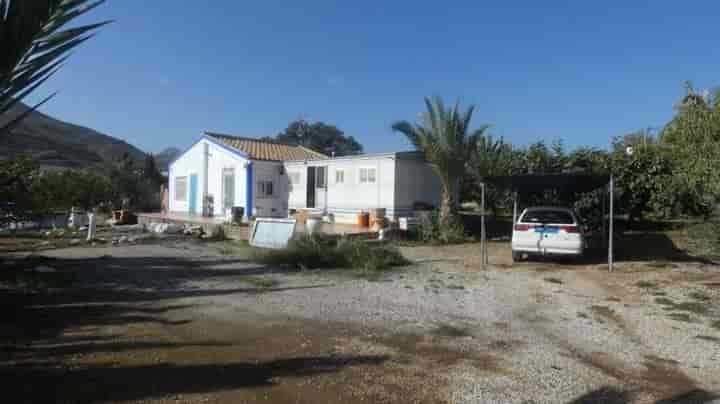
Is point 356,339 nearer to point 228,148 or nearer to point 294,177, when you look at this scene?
point 294,177

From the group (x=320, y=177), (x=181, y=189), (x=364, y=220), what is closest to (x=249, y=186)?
(x=320, y=177)

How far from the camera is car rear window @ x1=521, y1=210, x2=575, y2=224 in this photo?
11000mm

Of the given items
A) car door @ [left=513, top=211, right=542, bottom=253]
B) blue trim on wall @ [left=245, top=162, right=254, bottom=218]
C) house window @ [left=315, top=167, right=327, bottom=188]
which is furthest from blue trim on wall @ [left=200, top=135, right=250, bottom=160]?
car door @ [left=513, top=211, right=542, bottom=253]

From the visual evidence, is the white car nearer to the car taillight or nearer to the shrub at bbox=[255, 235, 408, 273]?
the car taillight

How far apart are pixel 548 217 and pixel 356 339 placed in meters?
7.80

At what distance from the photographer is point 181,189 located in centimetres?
2450

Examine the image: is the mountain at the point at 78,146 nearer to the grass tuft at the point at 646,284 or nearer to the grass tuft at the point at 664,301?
the grass tuft at the point at 646,284

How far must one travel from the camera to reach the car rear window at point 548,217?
1100 centimetres

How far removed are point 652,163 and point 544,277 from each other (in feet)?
36.0

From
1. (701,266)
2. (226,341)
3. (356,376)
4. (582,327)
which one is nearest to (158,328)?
(226,341)

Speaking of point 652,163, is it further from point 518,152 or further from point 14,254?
point 14,254

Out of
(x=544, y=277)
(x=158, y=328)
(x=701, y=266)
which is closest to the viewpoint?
(x=158, y=328)

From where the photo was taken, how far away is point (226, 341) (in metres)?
4.98

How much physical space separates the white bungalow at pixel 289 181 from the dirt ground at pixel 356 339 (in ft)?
27.8
